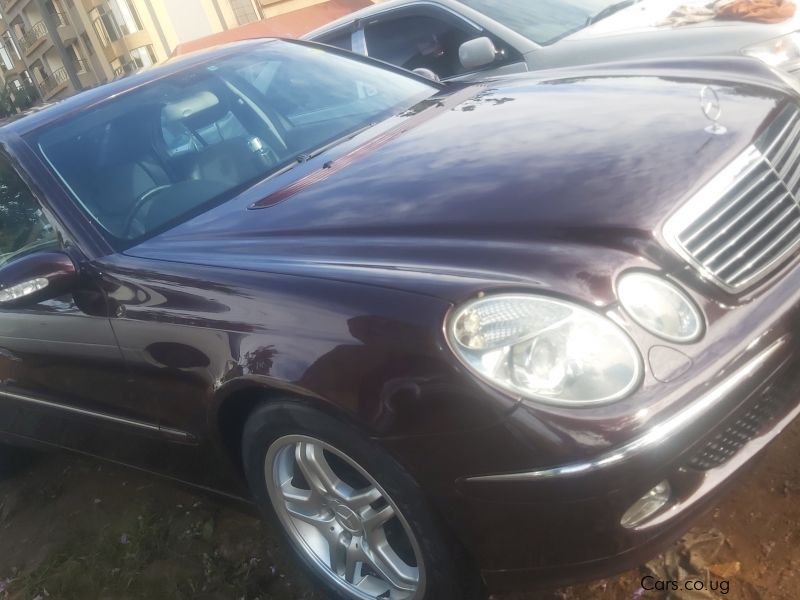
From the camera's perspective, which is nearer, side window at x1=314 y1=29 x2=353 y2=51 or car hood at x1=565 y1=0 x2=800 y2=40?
car hood at x1=565 y1=0 x2=800 y2=40

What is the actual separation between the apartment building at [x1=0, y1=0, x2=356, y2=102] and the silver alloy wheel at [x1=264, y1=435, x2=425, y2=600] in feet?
79.5

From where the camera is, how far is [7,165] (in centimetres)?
295

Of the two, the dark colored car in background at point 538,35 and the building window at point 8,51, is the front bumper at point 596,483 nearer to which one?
the dark colored car in background at point 538,35

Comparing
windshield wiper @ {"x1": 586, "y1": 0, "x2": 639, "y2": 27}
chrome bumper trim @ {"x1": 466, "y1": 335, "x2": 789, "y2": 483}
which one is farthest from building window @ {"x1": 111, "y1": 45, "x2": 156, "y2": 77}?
chrome bumper trim @ {"x1": 466, "y1": 335, "x2": 789, "y2": 483}

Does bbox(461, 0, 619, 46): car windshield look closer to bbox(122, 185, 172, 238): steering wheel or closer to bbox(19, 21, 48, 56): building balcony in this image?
bbox(122, 185, 172, 238): steering wheel

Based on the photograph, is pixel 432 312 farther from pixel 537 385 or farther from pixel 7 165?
pixel 7 165

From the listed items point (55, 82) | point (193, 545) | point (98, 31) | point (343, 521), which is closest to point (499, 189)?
point (343, 521)

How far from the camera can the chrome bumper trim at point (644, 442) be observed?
5.49ft

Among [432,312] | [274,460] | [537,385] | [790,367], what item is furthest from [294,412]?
[790,367]

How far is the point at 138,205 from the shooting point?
2.79m

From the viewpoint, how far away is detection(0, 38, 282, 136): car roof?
3.10 m

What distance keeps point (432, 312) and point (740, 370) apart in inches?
26.2

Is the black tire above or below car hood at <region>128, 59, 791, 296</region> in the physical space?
below

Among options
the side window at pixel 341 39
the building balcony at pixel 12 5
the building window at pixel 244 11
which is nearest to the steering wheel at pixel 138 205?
the side window at pixel 341 39
